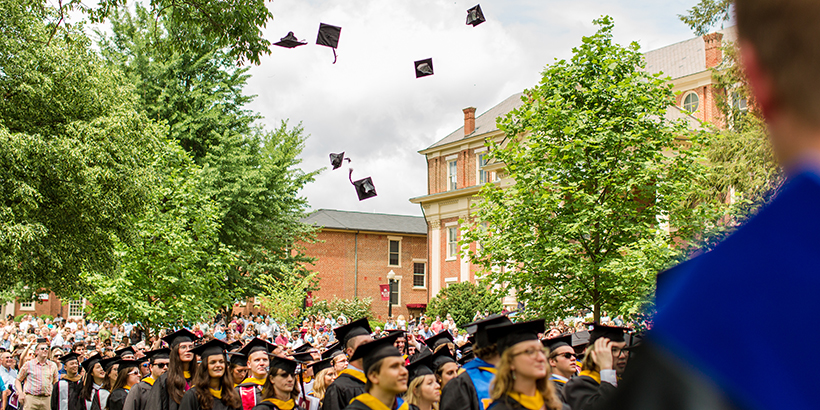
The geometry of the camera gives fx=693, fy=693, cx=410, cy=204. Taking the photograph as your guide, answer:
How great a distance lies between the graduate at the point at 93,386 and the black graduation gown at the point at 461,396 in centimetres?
729

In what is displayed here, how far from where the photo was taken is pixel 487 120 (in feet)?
167

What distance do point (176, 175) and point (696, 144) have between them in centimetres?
1774

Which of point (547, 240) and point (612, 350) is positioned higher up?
point (547, 240)

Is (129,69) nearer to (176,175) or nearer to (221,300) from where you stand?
(176,175)

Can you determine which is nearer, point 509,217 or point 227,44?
point 227,44

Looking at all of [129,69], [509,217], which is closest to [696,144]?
[509,217]

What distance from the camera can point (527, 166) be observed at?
16.8 m

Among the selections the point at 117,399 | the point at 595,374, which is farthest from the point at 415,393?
the point at 117,399

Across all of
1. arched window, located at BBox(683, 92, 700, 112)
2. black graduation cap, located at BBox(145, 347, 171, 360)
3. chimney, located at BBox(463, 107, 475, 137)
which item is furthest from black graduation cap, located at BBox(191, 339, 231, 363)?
chimney, located at BBox(463, 107, 475, 137)

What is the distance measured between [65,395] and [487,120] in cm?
4154

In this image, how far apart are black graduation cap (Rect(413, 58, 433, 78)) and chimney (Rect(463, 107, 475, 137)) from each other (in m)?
31.0

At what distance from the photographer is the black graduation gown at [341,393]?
7.41 m

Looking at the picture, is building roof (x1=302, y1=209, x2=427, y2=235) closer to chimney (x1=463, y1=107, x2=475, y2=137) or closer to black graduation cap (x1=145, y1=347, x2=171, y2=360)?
chimney (x1=463, y1=107, x2=475, y2=137)

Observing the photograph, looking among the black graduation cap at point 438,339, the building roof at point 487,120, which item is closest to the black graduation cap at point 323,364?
the black graduation cap at point 438,339
